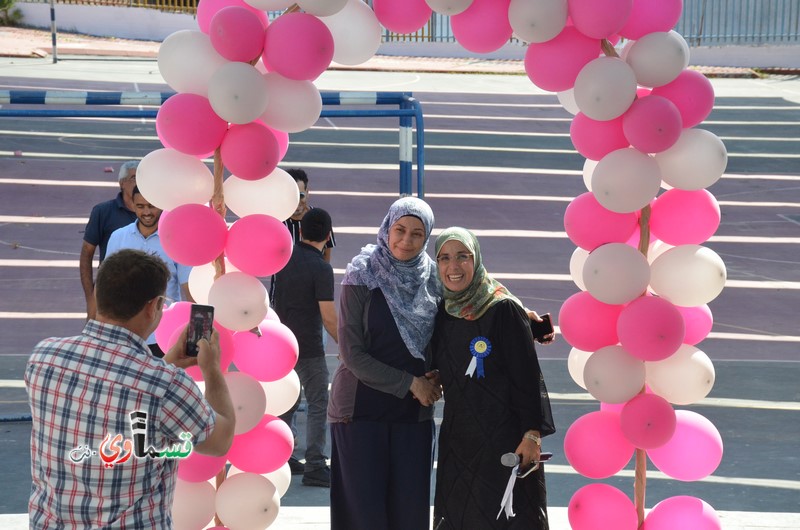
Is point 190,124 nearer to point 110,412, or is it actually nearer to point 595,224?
point 110,412

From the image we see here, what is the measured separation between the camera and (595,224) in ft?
15.1

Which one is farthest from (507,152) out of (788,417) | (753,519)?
(753,519)

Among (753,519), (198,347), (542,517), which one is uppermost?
(198,347)

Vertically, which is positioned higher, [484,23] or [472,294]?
[484,23]

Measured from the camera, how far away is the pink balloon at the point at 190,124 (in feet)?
14.4

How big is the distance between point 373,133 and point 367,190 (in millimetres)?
5612

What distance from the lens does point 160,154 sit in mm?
4551

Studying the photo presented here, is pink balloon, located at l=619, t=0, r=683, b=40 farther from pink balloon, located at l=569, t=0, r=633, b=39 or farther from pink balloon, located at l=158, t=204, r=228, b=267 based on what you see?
Result: pink balloon, located at l=158, t=204, r=228, b=267

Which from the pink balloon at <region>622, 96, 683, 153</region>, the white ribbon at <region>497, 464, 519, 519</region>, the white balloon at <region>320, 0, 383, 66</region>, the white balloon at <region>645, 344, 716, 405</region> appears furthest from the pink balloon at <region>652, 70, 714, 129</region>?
the white ribbon at <region>497, 464, 519, 519</region>

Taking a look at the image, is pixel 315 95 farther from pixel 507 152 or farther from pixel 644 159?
pixel 507 152

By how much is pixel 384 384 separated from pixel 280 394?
54cm

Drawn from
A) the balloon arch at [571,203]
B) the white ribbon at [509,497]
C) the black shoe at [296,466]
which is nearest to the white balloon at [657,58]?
the balloon arch at [571,203]

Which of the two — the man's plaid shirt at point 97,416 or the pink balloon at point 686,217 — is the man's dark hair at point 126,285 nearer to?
the man's plaid shirt at point 97,416

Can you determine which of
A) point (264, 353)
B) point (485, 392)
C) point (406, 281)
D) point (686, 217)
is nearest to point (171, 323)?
point (264, 353)
